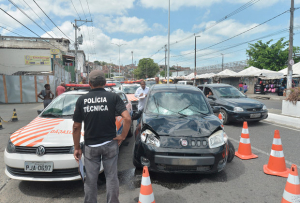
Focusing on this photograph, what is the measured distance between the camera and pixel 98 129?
2.38 metres

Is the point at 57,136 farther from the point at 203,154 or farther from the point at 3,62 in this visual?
the point at 3,62

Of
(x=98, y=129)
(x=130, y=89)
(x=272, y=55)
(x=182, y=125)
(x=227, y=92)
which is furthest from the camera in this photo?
(x=272, y=55)

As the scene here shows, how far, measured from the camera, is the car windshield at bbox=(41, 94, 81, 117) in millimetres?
4516

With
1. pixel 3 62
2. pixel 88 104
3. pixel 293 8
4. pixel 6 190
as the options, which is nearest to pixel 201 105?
pixel 88 104

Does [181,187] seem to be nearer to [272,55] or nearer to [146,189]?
[146,189]

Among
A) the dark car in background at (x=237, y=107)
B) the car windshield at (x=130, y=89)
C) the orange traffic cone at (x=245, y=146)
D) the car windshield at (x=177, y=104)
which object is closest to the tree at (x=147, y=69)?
the car windshield at (x=130, y=89)

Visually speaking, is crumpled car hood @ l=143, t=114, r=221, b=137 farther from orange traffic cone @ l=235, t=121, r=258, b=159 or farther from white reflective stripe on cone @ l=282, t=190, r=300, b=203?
white reflective stripe on cone @ l=282, t=190, r=300, b=203

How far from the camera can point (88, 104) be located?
236 centimetres

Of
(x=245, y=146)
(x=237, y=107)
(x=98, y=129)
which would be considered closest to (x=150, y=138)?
(x=98, y=129)

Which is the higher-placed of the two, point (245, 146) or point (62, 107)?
point (62, 107)

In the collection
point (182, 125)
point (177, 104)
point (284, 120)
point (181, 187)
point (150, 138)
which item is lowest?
point (181, 187)

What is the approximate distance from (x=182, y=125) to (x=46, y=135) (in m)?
2.28

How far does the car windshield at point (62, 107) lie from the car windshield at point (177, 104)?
1.72 m

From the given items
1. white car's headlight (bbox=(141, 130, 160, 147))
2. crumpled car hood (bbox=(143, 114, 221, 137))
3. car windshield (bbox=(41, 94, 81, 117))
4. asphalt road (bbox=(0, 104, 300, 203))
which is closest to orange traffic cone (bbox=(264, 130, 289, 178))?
asphalt road (bbox=(0, 104, 300, 203))
